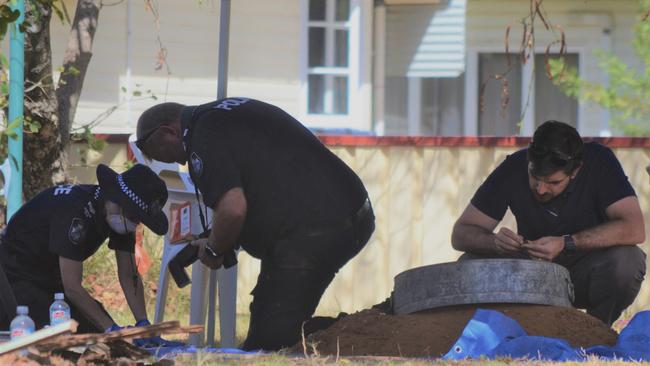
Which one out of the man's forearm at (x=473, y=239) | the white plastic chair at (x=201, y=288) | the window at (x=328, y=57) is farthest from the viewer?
the window at (x=328, y=57)

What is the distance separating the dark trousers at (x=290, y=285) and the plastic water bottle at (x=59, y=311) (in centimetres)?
92

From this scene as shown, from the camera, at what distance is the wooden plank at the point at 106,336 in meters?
4.64

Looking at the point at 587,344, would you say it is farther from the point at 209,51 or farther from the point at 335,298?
the point at 209,51

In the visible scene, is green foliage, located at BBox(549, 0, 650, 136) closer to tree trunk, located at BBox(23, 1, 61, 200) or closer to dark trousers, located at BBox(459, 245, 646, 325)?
tree trunk, located at BBox(23, 1, 61, 200)

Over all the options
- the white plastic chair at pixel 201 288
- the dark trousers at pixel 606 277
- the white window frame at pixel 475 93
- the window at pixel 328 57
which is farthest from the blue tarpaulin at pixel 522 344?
the white window frame at pixel 475 93

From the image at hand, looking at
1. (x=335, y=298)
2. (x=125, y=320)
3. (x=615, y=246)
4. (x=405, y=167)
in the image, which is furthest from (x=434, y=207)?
(x=615, y=246)

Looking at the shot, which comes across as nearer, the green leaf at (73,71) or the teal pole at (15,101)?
the teal pole at (15,101)

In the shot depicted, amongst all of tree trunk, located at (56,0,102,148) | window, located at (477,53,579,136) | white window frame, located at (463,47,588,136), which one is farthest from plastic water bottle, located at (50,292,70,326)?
window, located at (477,53,579,136)

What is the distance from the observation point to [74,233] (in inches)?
254

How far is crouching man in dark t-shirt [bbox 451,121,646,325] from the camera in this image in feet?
21.9

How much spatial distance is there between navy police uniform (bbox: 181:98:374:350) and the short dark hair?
3.31 feet

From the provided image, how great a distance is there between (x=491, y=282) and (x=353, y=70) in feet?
27.2

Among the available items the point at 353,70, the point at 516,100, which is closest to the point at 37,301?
the point at 353,70

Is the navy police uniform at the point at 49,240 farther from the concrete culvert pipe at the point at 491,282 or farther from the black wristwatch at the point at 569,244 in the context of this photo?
the black wristwatch at the point at 569,244
